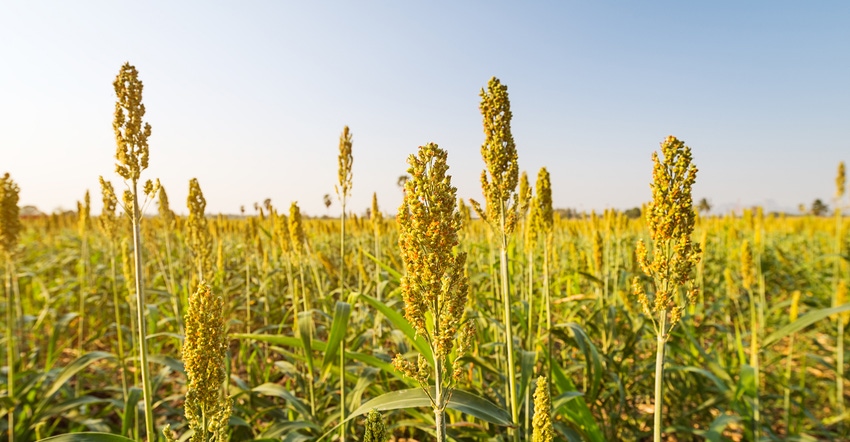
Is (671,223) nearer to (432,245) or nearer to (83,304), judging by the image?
(432,245)

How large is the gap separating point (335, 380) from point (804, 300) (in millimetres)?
7710

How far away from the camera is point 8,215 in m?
4.21

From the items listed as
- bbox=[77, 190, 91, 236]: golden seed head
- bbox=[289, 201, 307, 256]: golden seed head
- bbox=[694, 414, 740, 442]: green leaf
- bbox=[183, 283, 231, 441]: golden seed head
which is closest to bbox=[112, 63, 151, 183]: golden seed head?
bbox=[183, 283, 231, 441]: golden seed head

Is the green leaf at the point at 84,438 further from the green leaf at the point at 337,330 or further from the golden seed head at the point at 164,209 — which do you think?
the golden seed head at the point at 164,209

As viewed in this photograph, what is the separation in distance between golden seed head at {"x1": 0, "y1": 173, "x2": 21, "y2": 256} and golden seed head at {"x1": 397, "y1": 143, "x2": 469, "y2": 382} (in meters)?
4.86

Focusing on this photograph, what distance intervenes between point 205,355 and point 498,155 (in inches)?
63.7

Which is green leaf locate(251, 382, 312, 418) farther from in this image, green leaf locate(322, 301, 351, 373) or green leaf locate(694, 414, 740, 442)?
green leaf locate(694, 414, 740, 442)

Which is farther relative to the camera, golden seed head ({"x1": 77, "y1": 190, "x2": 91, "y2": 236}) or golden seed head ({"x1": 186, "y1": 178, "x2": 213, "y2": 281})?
golden seed head ({"x1": 77, "y1": 190, "x2": 91, "y2": 236})

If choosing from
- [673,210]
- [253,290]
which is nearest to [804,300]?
[673,210]

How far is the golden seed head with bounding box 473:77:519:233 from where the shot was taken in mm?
2271

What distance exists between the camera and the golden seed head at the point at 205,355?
4.75 feet

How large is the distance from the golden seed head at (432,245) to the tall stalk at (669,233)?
2.76 ft

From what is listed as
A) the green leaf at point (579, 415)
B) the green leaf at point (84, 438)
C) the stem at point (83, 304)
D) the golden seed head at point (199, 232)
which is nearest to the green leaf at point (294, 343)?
the green leaf at point (84, 438)

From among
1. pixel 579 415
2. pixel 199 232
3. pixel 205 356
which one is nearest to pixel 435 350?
pixel 205 356
